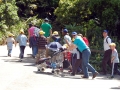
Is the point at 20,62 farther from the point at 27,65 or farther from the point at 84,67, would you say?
the point at 84,67

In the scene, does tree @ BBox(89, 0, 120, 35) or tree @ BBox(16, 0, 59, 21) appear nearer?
tree @ BBox(89, 0, 120, 35)

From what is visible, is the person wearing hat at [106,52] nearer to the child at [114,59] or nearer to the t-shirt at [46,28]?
the child at [114,59]

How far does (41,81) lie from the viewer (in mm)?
12812

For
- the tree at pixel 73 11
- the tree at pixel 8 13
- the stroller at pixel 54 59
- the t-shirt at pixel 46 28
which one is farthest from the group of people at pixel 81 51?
the tree at pixel 8 13

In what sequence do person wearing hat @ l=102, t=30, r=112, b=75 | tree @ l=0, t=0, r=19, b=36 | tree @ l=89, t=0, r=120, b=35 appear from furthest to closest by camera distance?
tree @ l=0, t=0, r=19, b=36 < tree @ l=89, t=0, r=120, b=35 < person wearing hat @ l=102, t=30, r=112, b=75

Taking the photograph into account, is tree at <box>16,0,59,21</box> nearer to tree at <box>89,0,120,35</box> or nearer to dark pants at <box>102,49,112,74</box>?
tree at <box>89,0,120,35</box>

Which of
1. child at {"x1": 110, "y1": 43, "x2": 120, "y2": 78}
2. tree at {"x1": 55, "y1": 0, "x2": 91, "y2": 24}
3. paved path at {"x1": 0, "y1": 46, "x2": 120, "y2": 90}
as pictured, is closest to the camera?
paved path at {"x1": 0, "y1": 46, "x2": 120, "y2": 90}

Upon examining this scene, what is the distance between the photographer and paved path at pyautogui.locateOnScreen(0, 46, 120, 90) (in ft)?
39.0

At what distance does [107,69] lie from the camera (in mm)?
16625

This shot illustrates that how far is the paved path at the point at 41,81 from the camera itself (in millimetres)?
11883

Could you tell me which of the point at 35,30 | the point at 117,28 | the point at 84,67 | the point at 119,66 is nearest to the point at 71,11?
the point at 117,28

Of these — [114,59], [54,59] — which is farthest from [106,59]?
[54,59]

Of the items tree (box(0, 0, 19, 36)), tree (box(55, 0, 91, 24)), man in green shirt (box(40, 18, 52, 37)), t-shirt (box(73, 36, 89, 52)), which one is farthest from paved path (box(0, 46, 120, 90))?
tree (box(0, 0, 19, 36))

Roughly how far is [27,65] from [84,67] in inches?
135
